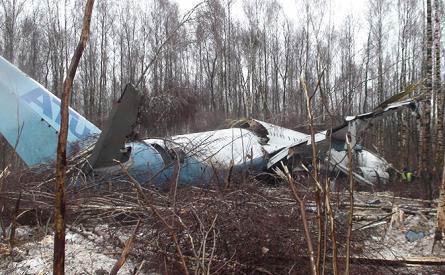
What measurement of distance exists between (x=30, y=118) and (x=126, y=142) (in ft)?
7.24

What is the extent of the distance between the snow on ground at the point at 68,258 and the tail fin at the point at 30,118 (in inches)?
141

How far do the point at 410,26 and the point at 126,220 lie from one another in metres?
34.6

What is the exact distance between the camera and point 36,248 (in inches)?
177

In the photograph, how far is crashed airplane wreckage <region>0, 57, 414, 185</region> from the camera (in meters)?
6.46

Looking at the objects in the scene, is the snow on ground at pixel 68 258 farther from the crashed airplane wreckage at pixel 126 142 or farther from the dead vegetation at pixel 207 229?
the crashed airplane wreckage at pixel 126 142

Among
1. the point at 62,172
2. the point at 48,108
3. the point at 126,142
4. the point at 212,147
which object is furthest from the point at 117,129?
the point at 62,172

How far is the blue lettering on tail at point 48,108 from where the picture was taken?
815cm

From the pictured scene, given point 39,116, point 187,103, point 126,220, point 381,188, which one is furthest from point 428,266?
point 187,103

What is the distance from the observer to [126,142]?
715cm

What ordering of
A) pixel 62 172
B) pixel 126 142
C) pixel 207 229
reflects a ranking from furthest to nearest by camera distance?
pixel 126 142 → pixel 207 229 → pixel 62 172

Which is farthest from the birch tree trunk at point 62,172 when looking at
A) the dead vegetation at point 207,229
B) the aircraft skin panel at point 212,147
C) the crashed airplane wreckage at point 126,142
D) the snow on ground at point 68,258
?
the aircraft skin panel at point 212,147

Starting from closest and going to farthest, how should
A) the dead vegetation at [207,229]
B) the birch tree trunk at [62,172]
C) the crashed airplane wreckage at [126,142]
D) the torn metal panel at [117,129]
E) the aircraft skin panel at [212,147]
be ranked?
the birch tree trunk at [62,172] → the dead vegetation at [207,229] → the torn metal panel at [117,129] → the crashed airplane wreckage at [126,142] → the aircraft skin panel at [212,147]

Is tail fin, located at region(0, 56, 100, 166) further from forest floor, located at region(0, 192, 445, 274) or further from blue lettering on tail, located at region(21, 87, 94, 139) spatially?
forest floor, located at region(0, 192, 445, 274)

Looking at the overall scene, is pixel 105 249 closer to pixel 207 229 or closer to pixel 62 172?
pixel 207 229
